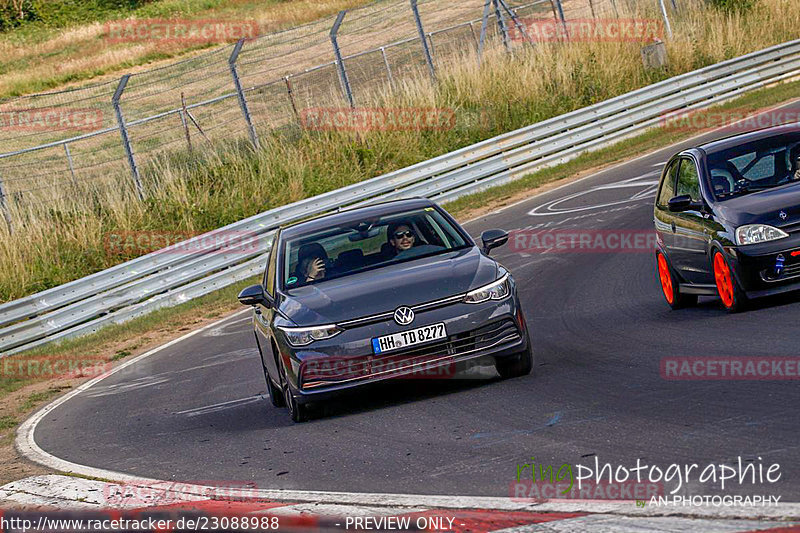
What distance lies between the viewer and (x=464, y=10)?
195 feet

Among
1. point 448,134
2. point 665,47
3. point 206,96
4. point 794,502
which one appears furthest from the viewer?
point 206,96

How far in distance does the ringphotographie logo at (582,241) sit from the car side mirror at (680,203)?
450cm

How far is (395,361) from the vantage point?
873 centimetres

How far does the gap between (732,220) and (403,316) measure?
3163mm

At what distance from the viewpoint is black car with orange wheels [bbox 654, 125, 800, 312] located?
32.5 ft

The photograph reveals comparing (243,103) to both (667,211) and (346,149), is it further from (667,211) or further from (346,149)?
(667,211)

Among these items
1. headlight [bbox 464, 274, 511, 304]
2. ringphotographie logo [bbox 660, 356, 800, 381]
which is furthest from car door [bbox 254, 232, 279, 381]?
ringphotographie logo [bbox 660, 356, 800, 381]

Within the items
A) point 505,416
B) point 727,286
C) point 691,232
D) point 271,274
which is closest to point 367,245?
point 271,274

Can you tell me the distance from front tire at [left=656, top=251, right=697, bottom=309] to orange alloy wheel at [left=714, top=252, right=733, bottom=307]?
0.73 m

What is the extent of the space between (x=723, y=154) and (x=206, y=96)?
4168 cm

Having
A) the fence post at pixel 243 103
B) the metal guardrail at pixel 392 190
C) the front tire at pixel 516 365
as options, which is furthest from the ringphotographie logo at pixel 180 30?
the front tire at pixel 516 365

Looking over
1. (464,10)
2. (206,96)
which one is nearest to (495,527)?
(206,96)

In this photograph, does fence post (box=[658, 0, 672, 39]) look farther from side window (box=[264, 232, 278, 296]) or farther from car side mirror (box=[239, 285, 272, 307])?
car side mirror (box=[239, 285, 272, 307])

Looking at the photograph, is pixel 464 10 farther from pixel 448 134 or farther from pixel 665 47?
pixel 448 134
